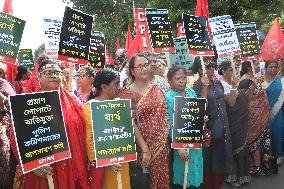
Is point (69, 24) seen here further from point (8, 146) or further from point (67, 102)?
point (8, 146)

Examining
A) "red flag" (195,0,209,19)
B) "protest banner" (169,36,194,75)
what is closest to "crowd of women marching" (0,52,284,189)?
"protest banner" (169,36,194,75)

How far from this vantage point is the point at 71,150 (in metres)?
3.33

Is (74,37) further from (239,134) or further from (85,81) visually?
(239,134)

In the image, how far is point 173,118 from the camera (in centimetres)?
405

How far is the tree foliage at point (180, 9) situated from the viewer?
638 inches

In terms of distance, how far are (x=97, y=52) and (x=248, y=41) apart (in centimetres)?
234

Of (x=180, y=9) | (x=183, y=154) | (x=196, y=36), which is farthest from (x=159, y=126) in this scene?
(x=180, y=9)

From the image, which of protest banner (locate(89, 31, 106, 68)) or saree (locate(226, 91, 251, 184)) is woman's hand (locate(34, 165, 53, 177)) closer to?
protest banner (locate(89, 31, 106, 68))

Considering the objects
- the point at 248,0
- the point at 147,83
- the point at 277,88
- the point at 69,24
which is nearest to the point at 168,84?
the point at 147,83

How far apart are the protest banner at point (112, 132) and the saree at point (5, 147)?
3.61 ft

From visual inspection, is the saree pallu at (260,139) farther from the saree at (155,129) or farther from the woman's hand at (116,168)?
the woman's hand at (116,168)

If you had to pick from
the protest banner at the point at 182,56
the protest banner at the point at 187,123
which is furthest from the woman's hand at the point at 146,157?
the protest banner at the point at 182,56

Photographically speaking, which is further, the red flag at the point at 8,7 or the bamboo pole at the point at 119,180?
the red flag at the point at 8,7

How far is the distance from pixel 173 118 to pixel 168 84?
893mm
